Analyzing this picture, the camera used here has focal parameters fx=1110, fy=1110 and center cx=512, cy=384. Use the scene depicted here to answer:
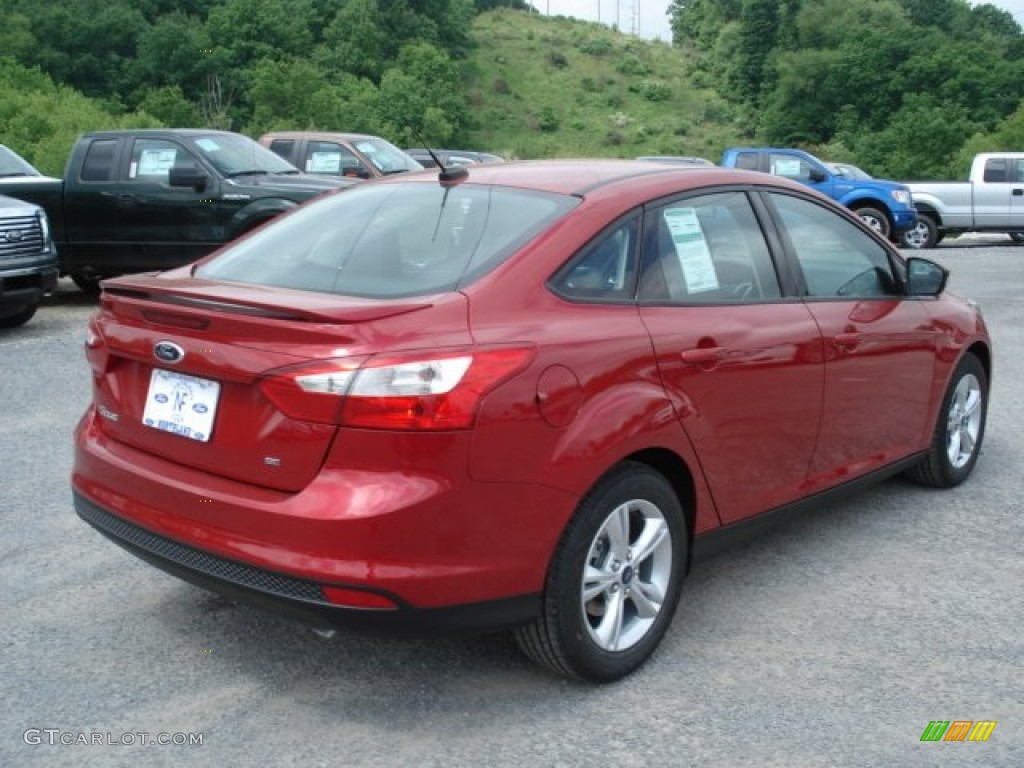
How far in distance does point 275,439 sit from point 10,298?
7406mm

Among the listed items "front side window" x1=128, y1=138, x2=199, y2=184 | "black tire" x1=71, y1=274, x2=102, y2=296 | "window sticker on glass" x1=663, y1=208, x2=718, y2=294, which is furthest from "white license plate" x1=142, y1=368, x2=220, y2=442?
"black tire" x1=71, y1=274, x2=102, y2=296

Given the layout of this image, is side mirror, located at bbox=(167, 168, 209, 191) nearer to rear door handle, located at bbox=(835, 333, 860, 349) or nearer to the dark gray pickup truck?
the dark gray pickup truck

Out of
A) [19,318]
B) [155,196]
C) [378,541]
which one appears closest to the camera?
[378,541]

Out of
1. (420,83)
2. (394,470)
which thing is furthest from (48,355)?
(420,83)

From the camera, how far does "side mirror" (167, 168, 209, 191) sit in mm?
11016

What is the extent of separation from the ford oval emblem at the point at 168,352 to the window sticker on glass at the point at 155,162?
8793 millimetres

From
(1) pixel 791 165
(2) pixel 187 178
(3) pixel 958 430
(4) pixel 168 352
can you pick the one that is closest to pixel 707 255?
(4) pixel 168 352

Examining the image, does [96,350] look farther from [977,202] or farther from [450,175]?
[977,202]

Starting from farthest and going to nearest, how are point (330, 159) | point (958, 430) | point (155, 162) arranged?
1. point (330, 159)
2. point (155, 162)
3. point (958, 430)

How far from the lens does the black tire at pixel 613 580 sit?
325 cm

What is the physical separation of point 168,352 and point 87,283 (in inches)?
392

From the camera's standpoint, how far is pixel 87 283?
12453mm

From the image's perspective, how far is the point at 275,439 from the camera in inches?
119

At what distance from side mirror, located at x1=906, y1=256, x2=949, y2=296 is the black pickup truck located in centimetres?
728
